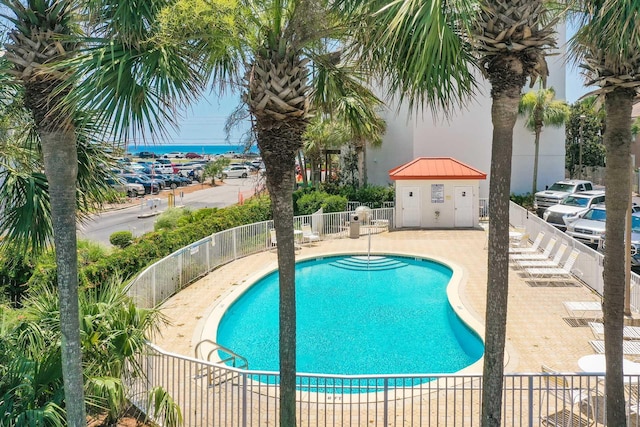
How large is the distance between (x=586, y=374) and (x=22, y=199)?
7303mm

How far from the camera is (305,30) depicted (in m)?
4.97

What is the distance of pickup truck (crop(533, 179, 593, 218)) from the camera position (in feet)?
82.1

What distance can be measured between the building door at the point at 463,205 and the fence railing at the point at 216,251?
120 inches

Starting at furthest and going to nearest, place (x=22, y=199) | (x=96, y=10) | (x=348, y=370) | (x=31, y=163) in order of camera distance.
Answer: (x=348, y=370)
(x=31, y=163)
(x=22, y=199)
(x=96, y=10)

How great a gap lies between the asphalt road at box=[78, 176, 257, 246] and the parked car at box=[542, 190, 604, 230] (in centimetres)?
1293

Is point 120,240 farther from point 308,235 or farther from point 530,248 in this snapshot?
point 530,248

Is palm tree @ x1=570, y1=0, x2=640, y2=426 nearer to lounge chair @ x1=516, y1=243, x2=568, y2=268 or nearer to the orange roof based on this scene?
lounge chair @ x1=516, y1=243, x2=568, y2=268

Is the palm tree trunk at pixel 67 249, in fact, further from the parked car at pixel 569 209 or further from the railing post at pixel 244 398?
the parked car at pixel 569 209

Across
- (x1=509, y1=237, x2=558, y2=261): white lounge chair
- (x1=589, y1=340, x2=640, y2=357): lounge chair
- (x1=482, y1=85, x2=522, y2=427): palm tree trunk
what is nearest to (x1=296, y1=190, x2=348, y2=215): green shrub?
(x1=509, y1=237, x2=558, y2=261): white lounge chair

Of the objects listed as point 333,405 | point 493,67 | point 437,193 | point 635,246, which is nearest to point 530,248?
point 635,246

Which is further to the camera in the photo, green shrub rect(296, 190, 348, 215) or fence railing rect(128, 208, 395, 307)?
green shrub rect(296, 190, 348, 215)

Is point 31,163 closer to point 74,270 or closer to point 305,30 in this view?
point 74,270

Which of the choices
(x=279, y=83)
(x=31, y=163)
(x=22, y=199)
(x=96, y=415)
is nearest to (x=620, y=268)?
(x=279, y=83)

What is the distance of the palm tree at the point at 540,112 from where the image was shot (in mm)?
27500
